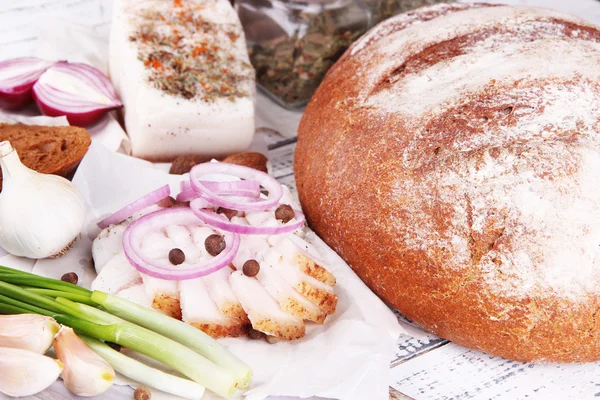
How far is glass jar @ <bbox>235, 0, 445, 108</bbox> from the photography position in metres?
3.09

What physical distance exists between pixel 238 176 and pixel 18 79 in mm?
1218

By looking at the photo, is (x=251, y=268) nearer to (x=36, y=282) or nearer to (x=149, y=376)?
(x=149, y=376)

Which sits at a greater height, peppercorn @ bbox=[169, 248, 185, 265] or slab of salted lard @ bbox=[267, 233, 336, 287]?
slab of salted lard @ bbox=[267, 233, 336, 287]

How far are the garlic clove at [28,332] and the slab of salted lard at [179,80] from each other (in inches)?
45.8

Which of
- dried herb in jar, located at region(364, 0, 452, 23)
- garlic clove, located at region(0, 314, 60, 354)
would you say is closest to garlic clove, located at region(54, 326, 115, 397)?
garlic clove, located at region(0, 314, 60, 354)

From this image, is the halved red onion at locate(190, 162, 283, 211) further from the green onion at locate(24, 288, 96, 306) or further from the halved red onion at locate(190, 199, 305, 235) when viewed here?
the green onion at locate(24, 288, 96, 306)

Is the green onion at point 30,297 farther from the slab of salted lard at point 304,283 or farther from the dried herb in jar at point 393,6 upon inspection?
the dried herb in jar at point 393,6

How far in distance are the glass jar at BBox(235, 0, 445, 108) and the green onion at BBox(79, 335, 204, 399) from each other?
1734 mm

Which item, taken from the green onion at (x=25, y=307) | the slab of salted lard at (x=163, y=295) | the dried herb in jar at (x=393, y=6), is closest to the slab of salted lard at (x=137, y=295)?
the slab of salted lard at (x=163, y=295)

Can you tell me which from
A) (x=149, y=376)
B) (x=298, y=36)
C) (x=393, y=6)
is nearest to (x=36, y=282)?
(x=149, y=376)

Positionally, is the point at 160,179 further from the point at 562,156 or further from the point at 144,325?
the point at 562,156

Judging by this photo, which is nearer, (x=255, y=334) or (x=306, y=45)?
(x=255, y=334)

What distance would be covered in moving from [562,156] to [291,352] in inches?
37.3

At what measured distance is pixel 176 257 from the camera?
2.03 meters
